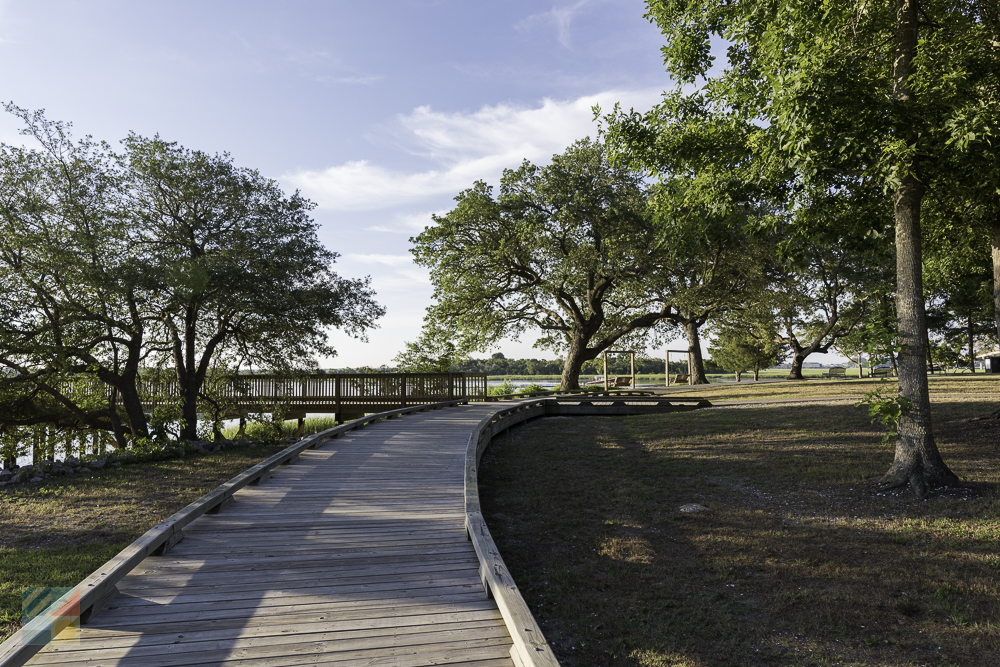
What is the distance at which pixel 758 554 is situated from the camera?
18.8 feet

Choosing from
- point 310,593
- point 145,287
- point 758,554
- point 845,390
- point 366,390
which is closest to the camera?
point 310,593

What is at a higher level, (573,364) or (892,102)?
(892,102)

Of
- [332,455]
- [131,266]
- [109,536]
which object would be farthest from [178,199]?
[109,536]

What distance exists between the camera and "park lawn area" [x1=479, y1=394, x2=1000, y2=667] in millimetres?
4109

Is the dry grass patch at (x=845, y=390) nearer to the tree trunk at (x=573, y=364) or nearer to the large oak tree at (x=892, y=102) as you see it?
the tree trunk at (x=573, y=364)

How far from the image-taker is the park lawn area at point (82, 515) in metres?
5.89

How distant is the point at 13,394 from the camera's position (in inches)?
526

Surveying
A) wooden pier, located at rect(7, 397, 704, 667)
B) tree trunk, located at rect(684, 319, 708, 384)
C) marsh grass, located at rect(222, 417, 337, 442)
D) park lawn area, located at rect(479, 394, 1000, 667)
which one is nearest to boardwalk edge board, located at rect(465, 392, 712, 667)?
wooden pier, located at rect(7, 397, 704, 667)

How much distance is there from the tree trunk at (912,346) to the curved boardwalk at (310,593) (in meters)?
6.08

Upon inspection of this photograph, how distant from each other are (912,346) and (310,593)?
26.3 ft

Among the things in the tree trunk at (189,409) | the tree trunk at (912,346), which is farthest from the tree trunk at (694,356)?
the tree trunk at (189,409)

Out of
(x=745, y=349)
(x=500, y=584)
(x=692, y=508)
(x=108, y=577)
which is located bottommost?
(x=692, y=508)

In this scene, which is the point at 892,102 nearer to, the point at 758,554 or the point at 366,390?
the point at 758,554

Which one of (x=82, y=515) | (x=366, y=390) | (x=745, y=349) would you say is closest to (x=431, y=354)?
(x=366, y=390)
